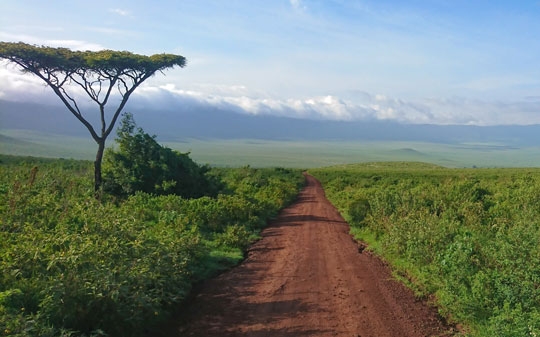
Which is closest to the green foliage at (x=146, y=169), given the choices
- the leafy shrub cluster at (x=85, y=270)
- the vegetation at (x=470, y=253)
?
the vegetation at (x=470, y=253)

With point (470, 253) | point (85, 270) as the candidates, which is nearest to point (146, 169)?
point (85, 270)

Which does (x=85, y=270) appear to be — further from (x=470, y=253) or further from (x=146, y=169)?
(x=146, y=169)

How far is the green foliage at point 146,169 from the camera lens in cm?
2034

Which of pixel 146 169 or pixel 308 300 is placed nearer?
pixel 308 300

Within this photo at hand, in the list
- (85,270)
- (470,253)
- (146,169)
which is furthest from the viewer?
(146,169)

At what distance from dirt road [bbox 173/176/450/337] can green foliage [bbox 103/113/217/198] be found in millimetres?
8752

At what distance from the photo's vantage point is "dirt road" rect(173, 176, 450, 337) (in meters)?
7.29

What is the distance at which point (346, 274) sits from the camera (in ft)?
33.9

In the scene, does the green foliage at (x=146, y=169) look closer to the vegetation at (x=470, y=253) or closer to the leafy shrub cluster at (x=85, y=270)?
the vegetation at (x=470, y=253)

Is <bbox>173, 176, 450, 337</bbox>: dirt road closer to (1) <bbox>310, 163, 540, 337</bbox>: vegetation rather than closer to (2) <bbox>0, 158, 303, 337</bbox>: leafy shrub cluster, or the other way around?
(1) <bbox>310, 163, 540, 337</bbox>: vegetation

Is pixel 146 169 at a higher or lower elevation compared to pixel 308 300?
higher

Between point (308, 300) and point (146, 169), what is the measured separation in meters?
13.6

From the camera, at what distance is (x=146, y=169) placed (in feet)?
67.5

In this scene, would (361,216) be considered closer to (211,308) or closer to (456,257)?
(456,257)
